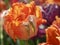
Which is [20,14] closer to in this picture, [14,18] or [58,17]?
[14,18]

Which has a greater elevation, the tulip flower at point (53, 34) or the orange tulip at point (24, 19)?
the orange tulip at point (24, 19)

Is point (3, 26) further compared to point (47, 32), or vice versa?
point (3, 26)

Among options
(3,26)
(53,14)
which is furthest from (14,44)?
(53,14)

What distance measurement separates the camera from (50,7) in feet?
2.13

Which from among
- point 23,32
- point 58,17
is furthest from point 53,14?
point 23,32

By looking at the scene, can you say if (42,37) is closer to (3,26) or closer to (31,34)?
(31,34)

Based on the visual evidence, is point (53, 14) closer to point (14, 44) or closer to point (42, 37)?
point (42, 37)

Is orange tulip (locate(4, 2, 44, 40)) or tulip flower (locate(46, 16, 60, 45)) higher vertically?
orange tulip (locate(4, 2, 44, 40))

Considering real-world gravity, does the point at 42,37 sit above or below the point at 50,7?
below

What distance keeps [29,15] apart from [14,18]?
0.18 ft

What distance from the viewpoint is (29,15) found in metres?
0.65

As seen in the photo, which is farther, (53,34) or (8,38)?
(8,38)

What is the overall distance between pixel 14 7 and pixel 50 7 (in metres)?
0.13

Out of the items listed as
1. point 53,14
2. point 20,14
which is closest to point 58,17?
point 53,14
